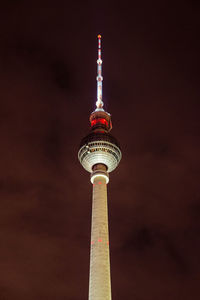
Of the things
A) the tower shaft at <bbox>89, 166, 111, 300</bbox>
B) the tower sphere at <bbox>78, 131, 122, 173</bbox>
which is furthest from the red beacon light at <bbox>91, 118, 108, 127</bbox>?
the tower shaft at <bbox>89, 166, 111, 300</bbox>

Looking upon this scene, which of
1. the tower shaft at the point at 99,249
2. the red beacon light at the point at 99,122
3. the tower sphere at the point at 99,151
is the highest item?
the red beacon light at the point at 99,122

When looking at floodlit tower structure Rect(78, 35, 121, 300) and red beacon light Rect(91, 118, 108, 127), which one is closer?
floodlit tower structure Rect(78, 35, 121, 300)

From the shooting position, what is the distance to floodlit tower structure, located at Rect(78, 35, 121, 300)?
70.0 m

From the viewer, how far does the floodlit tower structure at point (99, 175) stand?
70.0m

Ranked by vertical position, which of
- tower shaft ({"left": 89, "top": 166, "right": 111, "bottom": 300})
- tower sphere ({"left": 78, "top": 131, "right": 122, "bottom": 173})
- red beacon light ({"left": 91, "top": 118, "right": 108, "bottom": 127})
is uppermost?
red beacon light ({"left": 91, "top": 118, "right": 108, "bottom": 127})

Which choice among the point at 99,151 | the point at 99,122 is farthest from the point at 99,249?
the point at 99,122

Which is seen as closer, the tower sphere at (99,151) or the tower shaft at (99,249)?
the tower shaft at (99,249)

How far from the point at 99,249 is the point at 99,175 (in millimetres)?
19185

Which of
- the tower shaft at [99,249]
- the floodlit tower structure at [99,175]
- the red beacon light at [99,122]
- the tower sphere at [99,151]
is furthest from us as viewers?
the red beacon light at [99,122]

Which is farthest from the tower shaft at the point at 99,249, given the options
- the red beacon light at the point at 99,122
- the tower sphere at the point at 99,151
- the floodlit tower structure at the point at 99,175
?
the red beacon light at the point at 99,122

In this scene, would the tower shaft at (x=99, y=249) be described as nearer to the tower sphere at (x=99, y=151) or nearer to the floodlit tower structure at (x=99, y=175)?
the floodlit tower structure at (x=99, y=175)

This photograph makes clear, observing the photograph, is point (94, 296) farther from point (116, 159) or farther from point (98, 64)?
point (98, 64)

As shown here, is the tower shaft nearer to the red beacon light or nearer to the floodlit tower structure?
the floodlit tower structure

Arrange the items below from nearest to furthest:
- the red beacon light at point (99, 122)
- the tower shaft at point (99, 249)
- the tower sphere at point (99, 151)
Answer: the tower shaft at point (99, 249) < the tower sphere at point (99, 151) < the red beacon light at point (99, 122)
